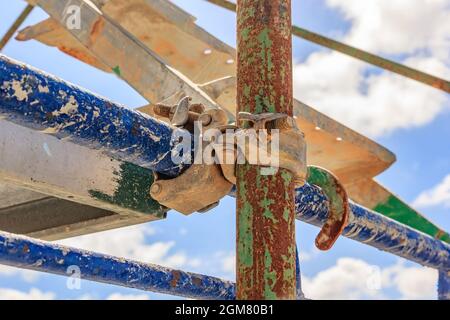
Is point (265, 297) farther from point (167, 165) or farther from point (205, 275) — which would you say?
point (205, 275)

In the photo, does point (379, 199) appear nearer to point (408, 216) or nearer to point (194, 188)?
point (408, 216)

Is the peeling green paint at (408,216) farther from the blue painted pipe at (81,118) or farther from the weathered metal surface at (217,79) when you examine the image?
the blue painted pipe at (81,118)

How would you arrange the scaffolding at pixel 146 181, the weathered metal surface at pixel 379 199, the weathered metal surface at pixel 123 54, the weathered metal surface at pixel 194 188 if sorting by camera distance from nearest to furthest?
the scaffolding at pixel 146 181 → the weathered metal surface at pixel 194 188 → the weathered metal surface at pixel 123 54 → the weathered metal surface at pixel 379 199

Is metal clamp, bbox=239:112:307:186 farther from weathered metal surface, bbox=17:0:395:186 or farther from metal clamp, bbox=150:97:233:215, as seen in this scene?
weathered metal surface, bbox=17:0:395:186

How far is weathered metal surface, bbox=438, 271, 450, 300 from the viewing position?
16.0ft

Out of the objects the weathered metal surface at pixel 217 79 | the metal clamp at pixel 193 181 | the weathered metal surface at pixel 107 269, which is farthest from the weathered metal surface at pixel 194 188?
the weathered metal surface at pixel 217 79

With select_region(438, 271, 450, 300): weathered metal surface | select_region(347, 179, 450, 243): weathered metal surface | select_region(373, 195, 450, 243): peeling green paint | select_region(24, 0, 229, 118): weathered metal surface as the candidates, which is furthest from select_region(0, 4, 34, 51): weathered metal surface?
select_region(438, 271, 450, 300): weathered metal surface

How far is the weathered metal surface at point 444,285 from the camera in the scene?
193 inches

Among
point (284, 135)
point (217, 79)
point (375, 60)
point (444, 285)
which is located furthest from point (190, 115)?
point (375, 60)

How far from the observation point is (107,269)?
3.52 metres

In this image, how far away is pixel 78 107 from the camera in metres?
2.28

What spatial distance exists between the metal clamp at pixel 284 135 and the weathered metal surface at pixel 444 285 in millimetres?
2654

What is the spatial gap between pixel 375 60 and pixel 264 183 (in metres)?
4.09

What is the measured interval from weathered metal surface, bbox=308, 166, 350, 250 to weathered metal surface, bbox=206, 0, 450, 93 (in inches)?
116
